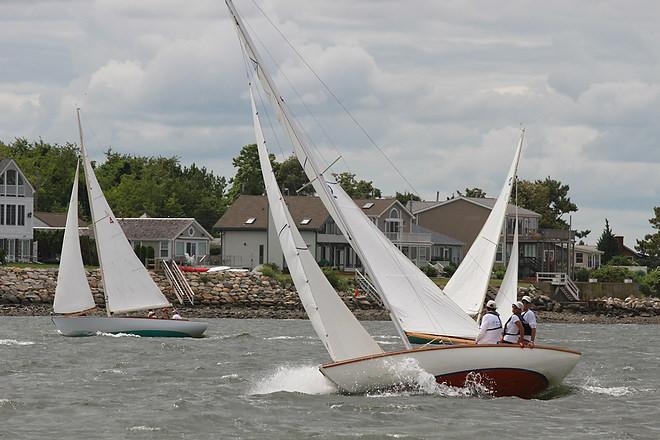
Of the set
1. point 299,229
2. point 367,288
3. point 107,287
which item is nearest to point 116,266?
point 107,287

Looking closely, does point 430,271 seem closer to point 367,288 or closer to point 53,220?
point 367,288

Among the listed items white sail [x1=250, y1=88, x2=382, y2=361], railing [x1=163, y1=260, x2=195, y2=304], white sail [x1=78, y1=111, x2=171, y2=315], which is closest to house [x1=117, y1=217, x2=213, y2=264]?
railing [x1=163, y1=260, x2=195, y2=304]

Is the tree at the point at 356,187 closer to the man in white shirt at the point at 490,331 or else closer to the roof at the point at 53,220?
the roof at the point at 53,220

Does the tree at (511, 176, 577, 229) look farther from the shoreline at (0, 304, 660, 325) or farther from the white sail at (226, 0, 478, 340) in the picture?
the white sail at (226, 0, 478, 340)

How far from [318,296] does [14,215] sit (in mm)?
62716

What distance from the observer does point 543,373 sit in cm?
2462

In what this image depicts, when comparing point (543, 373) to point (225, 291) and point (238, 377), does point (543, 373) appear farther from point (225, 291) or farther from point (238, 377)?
point (225, 291)

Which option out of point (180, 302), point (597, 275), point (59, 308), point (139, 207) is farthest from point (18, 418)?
point (139, 207)

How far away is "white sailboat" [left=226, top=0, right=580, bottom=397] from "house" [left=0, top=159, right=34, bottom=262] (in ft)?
197

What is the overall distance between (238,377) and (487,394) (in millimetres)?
7201

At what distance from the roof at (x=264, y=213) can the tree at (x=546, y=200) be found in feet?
127

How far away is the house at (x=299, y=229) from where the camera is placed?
89.9m

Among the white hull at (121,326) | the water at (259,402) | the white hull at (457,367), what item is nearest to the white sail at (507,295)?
the water at (259,402)

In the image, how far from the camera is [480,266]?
41.8 metres
